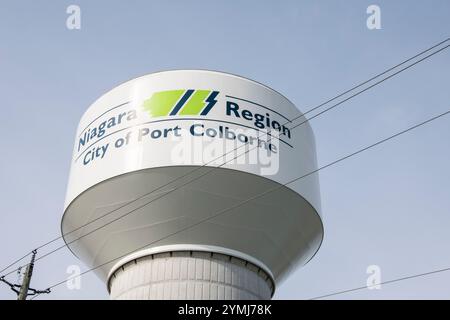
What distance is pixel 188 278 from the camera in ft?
39.4

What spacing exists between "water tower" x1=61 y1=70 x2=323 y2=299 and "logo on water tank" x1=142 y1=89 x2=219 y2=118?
2cm

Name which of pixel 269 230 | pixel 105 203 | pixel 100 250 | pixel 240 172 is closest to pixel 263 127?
pixel 240 172

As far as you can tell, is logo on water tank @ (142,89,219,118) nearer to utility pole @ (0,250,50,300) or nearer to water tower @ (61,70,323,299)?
water tower @ (61,70,323,299)

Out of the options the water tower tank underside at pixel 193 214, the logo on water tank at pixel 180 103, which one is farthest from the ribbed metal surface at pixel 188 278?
the logo on water tank at pixel 180 103

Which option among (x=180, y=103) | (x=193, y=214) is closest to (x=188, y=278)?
(x=193, y=214)

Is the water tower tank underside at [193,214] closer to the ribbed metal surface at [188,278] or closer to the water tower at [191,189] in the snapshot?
the water tower at [191,189]

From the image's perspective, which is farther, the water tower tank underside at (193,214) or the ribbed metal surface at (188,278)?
the ribbed metal surface at (188,278)

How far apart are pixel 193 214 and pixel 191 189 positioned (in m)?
0.57

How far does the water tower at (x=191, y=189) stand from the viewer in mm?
11586

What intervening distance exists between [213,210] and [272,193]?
1.20 meters

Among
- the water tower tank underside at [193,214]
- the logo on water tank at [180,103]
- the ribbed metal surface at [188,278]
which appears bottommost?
the ribbed metal surface at [188,278]

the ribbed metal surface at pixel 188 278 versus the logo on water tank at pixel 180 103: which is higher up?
the logo on water tank at pixel 180 103

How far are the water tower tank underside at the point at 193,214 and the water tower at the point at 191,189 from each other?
2 centimetres
